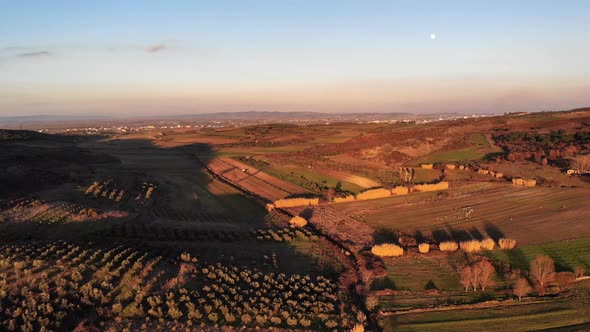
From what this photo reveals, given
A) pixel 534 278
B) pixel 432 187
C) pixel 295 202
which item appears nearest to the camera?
pixel 534 278

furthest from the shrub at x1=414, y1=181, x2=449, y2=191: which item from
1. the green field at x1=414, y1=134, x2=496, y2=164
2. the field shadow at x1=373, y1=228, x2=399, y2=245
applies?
the green field at x1=414, y1=134, x2=496, y2=164

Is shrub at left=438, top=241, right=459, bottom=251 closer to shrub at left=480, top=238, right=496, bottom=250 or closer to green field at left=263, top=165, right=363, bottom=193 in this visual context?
shrub at left=480, top=238, right=496, bottom=250

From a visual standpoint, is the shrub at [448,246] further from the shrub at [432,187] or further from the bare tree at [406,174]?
the bare tree at [406,174]

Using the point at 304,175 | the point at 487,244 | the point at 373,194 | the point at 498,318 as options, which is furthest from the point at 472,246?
the point at 304,175

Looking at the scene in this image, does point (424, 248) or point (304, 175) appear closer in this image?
point (424, 248)

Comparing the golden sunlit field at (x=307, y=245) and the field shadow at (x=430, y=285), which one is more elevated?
the golden sunlit field at (x=307, y=245)

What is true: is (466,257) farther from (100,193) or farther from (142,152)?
(142,152)

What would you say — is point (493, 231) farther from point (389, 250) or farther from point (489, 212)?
point (389, 250)

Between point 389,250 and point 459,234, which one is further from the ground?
point 389,250

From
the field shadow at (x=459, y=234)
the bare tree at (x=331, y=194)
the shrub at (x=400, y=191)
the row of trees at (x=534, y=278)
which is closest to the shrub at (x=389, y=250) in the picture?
the row of trees at (x=534, y=278)
